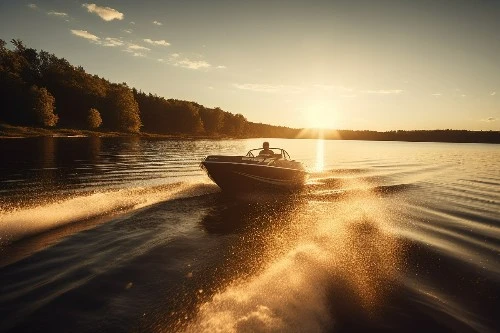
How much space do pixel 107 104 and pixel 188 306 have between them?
361 feet

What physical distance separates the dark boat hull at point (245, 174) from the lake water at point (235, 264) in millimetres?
1274

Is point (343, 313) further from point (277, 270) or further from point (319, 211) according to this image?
point (319, 211)

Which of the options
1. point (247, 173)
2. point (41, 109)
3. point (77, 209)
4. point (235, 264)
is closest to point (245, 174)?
point (247, 173)

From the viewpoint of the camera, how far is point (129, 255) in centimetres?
820

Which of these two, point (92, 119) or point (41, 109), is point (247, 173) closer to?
point (41, 109)

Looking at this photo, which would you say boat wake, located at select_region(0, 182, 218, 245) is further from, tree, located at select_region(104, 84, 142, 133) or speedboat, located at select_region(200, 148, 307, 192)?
tree, located at select_region(104, 84, 142, 133)

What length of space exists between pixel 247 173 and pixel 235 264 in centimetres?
866

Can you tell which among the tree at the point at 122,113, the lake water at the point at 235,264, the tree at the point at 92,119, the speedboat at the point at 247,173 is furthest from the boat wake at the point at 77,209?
the tree at the point at 122,113

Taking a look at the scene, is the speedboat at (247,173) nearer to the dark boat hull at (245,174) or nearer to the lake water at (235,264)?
the dark boat hull at (245,174)

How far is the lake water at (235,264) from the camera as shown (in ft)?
18.8

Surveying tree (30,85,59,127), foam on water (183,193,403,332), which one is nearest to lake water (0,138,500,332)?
foam on water (183,193,403,332)

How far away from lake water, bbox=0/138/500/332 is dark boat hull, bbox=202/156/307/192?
4.18 feet

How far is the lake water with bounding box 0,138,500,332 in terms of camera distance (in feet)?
18.8

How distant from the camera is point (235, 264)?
8.23 meters
